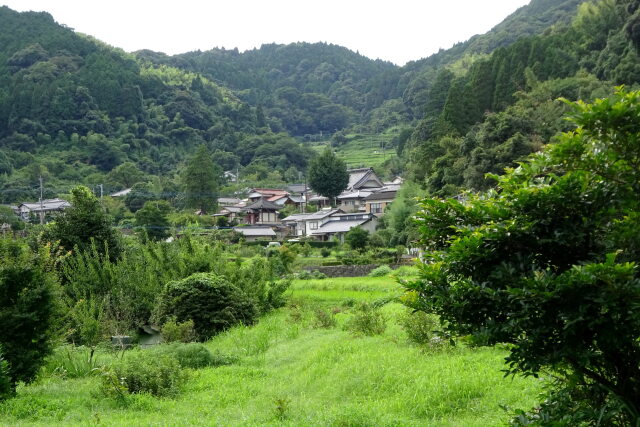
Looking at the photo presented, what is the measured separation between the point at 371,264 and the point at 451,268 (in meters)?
29.9

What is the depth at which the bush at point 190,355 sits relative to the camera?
12781 millimetres

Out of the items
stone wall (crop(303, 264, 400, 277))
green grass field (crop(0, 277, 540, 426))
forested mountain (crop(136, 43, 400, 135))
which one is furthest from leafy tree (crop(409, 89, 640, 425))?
forested mountain (crop(136, 43, 400, 135))

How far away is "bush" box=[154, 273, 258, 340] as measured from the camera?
17797 millimetres

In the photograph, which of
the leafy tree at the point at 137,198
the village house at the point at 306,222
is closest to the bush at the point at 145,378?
the village house at the point at 306,222

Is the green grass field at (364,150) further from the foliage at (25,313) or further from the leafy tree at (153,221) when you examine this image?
the foliage at (25,313)

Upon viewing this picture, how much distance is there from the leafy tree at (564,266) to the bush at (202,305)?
13.3 metres

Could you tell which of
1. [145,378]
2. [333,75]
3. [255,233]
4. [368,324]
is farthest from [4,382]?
[333,75]

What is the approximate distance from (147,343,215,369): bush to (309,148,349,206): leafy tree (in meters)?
59.7

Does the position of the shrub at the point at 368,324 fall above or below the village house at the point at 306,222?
above

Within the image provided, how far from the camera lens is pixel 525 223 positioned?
16.0 ft

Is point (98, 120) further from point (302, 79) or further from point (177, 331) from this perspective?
point (302, 79)

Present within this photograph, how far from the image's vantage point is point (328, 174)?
73375 millimetres

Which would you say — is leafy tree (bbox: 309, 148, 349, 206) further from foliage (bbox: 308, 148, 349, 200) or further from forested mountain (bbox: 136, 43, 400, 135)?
forested mountain (bbox: 136, 43, 400, 135)

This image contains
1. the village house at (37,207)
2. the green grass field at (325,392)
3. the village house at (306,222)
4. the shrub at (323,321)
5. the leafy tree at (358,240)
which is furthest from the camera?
the village house at (306,222)
